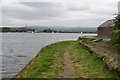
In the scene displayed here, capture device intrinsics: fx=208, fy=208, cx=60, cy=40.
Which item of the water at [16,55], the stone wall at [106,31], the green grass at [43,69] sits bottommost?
the water at [16,55]

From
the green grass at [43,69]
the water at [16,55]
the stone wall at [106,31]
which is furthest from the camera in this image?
the stone wall at [106,31]

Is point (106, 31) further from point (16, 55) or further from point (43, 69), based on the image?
point (43, 69)

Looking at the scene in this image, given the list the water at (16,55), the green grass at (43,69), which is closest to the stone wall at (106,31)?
the water at (16,55)

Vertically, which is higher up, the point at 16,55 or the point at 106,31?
the point at 106,31

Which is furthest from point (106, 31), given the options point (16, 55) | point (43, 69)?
point (43, 69)

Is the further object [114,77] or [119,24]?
[119,24]

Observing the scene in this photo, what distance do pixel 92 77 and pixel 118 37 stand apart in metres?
7.22

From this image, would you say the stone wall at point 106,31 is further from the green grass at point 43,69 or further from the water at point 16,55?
the green grass at point 43,69

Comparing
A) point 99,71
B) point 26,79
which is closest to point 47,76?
point 26,79

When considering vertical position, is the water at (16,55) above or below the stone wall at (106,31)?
below

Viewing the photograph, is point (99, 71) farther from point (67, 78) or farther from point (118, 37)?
point (118, 37)

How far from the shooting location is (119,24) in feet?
67.4

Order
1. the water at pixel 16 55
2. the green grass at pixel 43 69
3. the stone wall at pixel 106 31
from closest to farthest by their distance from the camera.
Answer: the green grass at pixel 43 69
the water at pixel 16 55
the stone wall at pixel 106 31

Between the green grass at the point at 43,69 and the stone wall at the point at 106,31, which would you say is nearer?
the green grass at the point at 43,69
